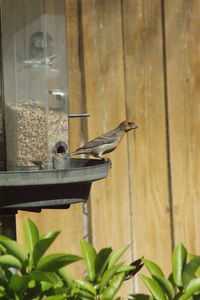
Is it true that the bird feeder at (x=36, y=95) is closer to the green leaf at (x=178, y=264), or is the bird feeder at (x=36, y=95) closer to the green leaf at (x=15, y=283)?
the green leaf at (x=178, y=264)

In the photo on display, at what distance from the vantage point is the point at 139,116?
4.11 meters

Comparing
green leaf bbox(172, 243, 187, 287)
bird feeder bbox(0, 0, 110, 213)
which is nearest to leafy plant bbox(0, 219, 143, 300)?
green leaf bbox(172, 243, 187, 287)

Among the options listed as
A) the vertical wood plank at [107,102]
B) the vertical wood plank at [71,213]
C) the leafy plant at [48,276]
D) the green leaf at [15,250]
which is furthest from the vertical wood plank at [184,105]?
the green leaf at [15,250]

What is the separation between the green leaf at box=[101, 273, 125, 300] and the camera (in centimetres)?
184

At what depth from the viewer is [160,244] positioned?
4.25 m

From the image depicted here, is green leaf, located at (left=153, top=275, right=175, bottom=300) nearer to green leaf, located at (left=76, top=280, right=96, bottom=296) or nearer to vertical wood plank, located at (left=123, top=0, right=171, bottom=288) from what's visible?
green leaf, located at (left=76, top=280, right=96, bottom=296)

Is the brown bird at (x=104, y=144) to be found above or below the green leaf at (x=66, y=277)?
above

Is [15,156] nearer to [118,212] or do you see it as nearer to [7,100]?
[7,100]

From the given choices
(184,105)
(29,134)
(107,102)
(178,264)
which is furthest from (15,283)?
(184,105)

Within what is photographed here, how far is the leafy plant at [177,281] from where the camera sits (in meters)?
1.89

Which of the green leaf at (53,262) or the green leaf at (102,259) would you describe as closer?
Answer: the green leaf at (53,262)

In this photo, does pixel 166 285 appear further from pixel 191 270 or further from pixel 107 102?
pixel 107 102

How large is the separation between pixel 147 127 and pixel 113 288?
91.5 inches

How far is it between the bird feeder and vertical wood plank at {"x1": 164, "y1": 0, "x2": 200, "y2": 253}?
146 cm
